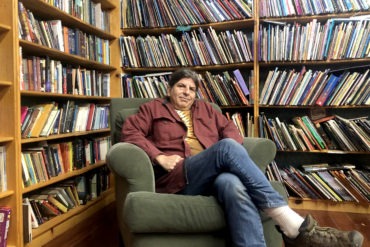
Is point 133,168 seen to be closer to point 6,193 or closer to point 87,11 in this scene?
point 6,193

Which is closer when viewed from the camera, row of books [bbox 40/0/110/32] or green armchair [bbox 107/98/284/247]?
green armchair [bbox 107/98/284/247]

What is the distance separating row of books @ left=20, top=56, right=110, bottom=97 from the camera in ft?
5.60

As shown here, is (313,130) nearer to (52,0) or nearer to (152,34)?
(152,34)

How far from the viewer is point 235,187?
1.23 meters

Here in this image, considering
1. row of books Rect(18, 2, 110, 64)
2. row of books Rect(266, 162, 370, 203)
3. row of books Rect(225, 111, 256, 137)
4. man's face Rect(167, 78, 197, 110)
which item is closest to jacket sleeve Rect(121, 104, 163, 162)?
man's face Rect(167, 78, 197, 110)

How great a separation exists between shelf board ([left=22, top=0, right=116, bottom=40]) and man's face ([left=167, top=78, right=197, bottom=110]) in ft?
2.95

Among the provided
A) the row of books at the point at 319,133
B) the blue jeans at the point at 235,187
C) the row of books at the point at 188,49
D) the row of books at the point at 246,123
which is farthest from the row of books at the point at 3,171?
the row of books at the point at 319,133

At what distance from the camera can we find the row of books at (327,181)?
7.48ft

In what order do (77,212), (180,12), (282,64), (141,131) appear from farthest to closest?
(180,12), (282,64), (77,212), (141,131)

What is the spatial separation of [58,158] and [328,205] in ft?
6.71

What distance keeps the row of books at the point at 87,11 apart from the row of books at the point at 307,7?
1.32 m

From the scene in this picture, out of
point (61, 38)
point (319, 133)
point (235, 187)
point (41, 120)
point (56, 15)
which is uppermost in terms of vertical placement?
point (56, 15)

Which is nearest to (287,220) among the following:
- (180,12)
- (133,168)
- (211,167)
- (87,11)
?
(211,167)

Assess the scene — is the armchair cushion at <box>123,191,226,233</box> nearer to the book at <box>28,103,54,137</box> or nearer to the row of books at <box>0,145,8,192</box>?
the row of books at <box>0,145,8,192</box>
